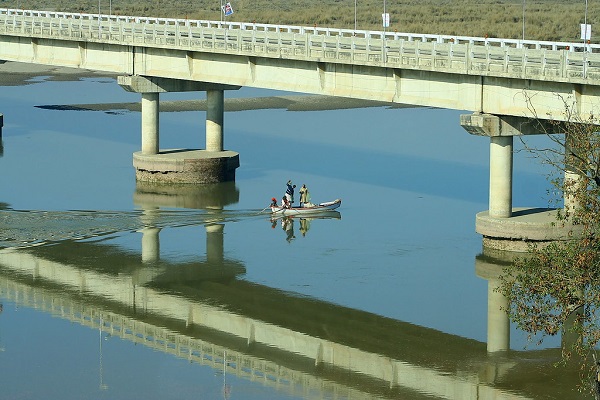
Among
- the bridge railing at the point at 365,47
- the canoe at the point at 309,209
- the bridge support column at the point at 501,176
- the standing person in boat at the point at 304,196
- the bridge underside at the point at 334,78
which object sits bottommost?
the canoe at the point at 309,209

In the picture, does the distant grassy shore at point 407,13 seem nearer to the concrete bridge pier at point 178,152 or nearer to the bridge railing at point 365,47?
the concrete bridge pier at point 178,152

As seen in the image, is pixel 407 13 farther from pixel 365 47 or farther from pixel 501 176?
pixel 501 176

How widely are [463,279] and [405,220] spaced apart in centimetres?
1003

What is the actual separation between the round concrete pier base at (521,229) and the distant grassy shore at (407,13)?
51.4 metres

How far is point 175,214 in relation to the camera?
60.3 m

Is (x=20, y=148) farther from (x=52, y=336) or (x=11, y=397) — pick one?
(x=11, y=397)

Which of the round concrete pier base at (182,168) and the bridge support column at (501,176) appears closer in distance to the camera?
the bridge support column at (501,176)

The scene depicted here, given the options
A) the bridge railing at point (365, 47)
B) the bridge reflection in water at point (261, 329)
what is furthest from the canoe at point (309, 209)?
the bridge reflection in water at point (261, 329)

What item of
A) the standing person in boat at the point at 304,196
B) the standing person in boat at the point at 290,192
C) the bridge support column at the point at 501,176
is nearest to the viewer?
the bridge support column at the point at 501,176

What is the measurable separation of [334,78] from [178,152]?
14125mm

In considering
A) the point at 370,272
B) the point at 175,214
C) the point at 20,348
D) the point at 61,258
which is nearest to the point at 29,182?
the point at 175,214

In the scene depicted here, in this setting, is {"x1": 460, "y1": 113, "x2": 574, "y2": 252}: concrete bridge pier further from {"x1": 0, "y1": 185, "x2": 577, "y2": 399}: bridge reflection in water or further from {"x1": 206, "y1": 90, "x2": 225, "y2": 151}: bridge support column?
{"x1": 206, "y1": 90, "x2": 225, "y2": 151}: bridge support column

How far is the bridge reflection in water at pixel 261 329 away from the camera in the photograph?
1483 inches

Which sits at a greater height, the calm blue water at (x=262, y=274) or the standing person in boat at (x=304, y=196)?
the standing person in boat at (x=304, y=196)
